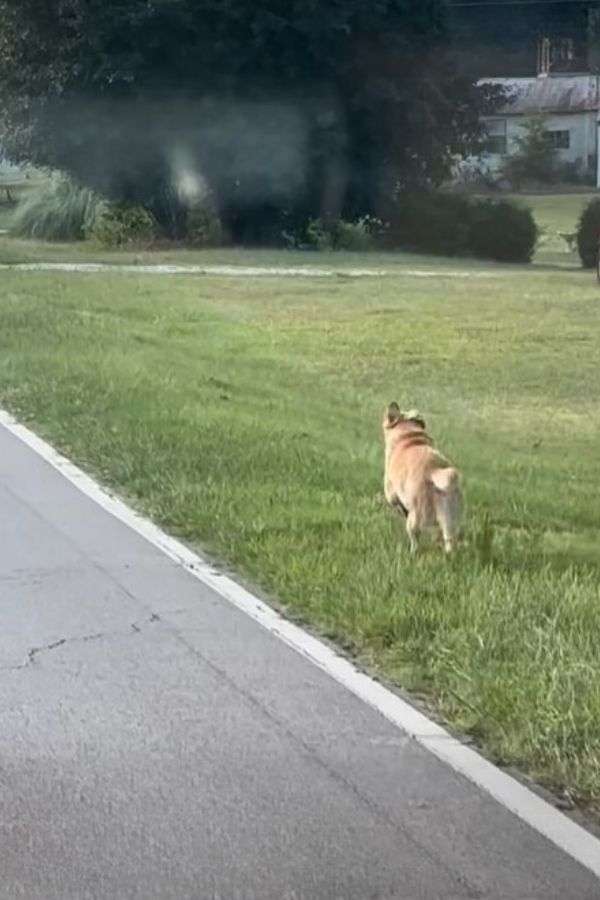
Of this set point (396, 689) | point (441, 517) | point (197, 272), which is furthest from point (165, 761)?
point (197, 272)

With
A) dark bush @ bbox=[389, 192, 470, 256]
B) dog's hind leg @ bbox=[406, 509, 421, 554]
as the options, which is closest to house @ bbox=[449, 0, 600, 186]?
dark bush @ bbox=[389, 192, 470, 256]

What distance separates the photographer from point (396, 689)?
7.44 meters

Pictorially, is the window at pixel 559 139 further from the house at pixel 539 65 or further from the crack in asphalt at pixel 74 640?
the crack in asphalt at pixel 74 640

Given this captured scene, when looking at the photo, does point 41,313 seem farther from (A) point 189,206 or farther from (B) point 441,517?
(A) point 189,206

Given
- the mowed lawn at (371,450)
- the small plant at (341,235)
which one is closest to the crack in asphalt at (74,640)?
the mowed lawn at (371,450)

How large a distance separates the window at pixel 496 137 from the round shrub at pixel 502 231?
1.15 metres

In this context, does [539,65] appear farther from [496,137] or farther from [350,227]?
[350,227]

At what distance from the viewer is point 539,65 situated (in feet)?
124

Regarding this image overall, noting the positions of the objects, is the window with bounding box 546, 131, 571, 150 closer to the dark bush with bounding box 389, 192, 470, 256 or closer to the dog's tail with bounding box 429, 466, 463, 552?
the dark bush with bounding box 389, 192, 470, 256

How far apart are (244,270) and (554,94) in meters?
6.81

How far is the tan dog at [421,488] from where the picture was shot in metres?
9.72

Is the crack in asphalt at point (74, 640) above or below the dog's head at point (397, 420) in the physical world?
below

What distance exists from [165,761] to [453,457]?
26.7 feet

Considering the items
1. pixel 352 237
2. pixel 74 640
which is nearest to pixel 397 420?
pixel 74 640
